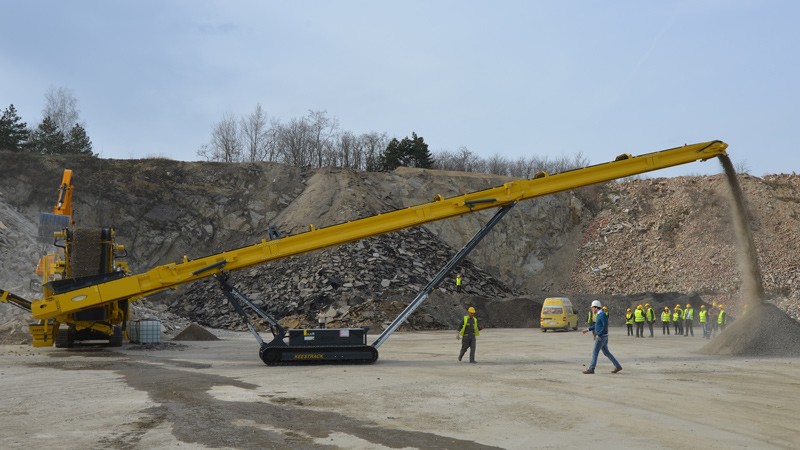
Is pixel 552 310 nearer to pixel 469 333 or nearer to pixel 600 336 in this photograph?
pixel 469 333

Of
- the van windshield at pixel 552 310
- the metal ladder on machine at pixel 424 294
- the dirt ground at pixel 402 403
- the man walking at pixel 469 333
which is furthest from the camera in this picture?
the van windshield at pixel 552 310

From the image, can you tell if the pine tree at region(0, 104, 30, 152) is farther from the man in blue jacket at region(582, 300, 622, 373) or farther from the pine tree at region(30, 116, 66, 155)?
the man in blue jacket at region(582, 300, 622, 373)

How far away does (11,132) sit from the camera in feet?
181

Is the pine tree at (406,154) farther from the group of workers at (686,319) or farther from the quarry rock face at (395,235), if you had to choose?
the group of workers at (686,319)

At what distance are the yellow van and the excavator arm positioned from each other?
1808cm

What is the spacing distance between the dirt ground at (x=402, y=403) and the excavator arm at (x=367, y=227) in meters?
1.93

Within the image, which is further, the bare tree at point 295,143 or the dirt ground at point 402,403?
the bare tree at point 295,143

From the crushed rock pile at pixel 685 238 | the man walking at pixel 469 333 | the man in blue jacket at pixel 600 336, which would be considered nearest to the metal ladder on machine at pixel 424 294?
the man walking at pixel 469 333

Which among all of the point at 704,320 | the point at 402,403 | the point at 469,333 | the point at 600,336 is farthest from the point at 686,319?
the point at 402,403

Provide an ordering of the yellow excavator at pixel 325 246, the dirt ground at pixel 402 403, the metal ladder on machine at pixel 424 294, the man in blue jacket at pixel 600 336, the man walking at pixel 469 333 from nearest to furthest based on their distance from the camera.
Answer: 1. the dirt ground at pixel 402 403
2. the man in blue jacket at pixel 600 336
3. the yellow excavator at pixel 325 246
4. the metal ladder on machine at pixel 424 294
5. the man walking at pixel 469 333

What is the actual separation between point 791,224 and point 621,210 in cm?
1172

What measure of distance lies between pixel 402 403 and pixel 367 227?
7.56 m

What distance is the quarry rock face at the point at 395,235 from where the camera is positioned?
39250mm

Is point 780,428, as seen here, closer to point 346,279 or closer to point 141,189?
point 346,279
